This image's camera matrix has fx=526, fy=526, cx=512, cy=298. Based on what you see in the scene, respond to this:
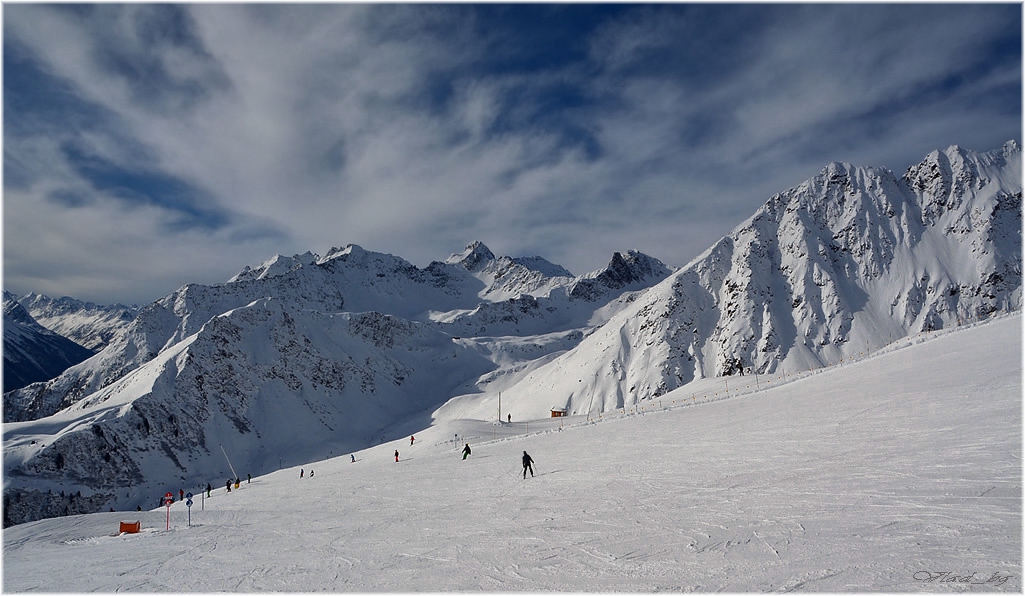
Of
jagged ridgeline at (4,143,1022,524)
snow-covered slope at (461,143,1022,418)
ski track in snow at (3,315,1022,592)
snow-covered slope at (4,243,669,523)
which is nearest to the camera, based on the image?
ski track in snow at (3,315,1022,592)

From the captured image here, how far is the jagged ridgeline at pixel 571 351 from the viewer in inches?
3145

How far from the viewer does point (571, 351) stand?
5300 inches

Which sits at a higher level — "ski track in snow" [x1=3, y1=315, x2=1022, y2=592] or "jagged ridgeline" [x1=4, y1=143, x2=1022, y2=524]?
"jagged ridgeline" [x1=4, y1=143, x2=1022, y2=524]

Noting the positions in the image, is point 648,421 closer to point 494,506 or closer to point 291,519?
point 494,506

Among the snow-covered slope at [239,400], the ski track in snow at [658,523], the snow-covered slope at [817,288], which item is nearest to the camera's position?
the ski track in snow at [658,523]

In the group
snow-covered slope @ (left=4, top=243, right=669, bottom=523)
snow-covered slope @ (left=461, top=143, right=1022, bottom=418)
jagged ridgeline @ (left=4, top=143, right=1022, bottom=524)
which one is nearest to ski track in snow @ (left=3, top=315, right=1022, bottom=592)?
snow-covered slope @ (left=4, top=243, right=669, bottom=523)

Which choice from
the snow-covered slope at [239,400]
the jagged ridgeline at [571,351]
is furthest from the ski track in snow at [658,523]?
the jagged ridgeline at [571,351]

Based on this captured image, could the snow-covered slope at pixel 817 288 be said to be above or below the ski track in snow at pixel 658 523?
above

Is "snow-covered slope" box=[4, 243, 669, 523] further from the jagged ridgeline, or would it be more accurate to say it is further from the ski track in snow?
the ski track in snow

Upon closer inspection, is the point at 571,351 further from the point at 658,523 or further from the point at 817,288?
the point at 658,523

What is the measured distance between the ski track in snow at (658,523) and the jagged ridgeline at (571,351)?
68052 mm

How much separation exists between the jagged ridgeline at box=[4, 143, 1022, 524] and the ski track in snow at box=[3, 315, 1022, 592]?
6805cm

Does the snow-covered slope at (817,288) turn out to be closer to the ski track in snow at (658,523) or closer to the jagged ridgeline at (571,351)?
the jagged ridgeline at (571,351)

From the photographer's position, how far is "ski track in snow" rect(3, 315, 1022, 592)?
30.9ft
